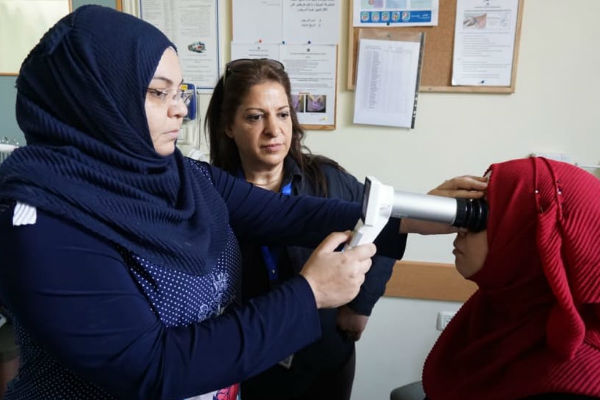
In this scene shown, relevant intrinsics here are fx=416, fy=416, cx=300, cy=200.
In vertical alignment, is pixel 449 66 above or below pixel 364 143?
above

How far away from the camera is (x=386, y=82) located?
68.2 inches

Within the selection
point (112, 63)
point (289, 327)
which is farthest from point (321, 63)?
point (289, 327)

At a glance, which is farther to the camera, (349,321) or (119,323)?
(349,321)

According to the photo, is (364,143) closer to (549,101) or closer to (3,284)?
(549,101)

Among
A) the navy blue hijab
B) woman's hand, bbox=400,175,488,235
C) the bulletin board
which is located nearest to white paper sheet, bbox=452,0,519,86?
the bulletin board

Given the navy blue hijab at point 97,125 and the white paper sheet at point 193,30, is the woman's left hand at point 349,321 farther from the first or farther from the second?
the white paper sheet at point 193,30

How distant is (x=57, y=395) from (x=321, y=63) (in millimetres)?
1501

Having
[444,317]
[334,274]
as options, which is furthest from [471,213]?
[444,317]

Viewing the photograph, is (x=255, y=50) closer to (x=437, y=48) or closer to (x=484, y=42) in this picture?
(x=437, y=48)

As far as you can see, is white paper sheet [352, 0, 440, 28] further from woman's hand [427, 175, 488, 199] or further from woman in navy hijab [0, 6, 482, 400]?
woman in navy hijab [0, 6, 482, 400]

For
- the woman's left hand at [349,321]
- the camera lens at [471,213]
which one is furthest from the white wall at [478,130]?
the camera lens at [471,213]

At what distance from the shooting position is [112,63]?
661 millimetres

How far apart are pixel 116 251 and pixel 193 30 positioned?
1467 millimetres

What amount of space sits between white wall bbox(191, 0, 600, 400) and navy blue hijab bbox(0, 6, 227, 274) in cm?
122
